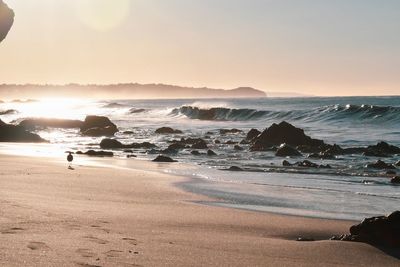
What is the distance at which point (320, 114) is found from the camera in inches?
2174

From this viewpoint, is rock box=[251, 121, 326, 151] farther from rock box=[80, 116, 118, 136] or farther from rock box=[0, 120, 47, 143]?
rock box=[80, 116, 118, 136]

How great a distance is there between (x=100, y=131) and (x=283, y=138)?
17243 millimetres

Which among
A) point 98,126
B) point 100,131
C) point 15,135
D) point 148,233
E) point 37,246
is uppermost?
point 37,246

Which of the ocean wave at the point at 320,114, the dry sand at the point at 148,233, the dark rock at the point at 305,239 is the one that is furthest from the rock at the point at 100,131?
the dark rock at the point at 305,239

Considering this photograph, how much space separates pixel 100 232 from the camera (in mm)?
6086

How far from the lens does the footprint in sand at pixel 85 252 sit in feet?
16.4

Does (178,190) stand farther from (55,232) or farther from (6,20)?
(6,20)

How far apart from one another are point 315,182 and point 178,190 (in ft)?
14.3

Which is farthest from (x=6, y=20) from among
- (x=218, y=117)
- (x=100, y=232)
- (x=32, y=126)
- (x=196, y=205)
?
(x=100, y=232)

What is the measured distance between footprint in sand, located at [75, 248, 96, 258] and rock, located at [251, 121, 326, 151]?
74.4ft

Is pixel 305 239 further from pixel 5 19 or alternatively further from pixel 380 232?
pixel 5 19

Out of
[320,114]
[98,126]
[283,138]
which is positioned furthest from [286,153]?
[320,114]

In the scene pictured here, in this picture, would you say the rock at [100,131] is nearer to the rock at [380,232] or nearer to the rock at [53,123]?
the rock at [53,123]

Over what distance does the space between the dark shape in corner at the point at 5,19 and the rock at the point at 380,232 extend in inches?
1543
